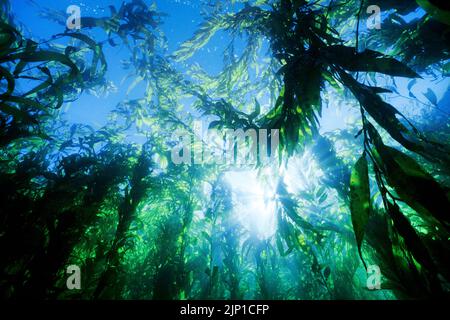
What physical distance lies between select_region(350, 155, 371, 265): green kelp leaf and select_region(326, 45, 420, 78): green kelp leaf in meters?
0.37

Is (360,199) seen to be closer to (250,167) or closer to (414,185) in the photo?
(414,185)

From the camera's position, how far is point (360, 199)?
2.28 feet

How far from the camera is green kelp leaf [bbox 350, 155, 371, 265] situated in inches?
26.4

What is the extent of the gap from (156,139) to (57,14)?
263 centimetres

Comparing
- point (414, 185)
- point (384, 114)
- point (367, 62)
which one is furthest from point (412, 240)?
point (367, 62)

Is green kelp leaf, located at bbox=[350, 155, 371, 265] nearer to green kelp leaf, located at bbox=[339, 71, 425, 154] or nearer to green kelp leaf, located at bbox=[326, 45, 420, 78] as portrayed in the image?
green kelp leaf, located at bbox=[339, 71, 425, 154]

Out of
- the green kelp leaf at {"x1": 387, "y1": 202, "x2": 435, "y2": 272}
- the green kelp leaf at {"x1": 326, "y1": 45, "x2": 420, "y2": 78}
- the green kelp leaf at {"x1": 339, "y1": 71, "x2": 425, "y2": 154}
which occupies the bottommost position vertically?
the green kelp leaf at {"x1": 387, "y1": 202, "x2": 435, "y2": 272}

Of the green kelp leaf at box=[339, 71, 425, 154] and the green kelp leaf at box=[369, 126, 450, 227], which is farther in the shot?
the green kelp leaf at box=[339, 71, 425, 154]

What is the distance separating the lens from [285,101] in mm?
1130

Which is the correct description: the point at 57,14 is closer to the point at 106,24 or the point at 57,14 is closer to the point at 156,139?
the point at 106,24

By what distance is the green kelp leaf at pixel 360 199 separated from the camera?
0.67m

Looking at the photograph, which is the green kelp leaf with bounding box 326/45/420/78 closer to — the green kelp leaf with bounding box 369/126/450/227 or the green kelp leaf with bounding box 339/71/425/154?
the green kelp leaf with bounding box 339/71/425/154

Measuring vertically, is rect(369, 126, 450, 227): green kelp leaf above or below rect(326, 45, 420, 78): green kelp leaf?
below
